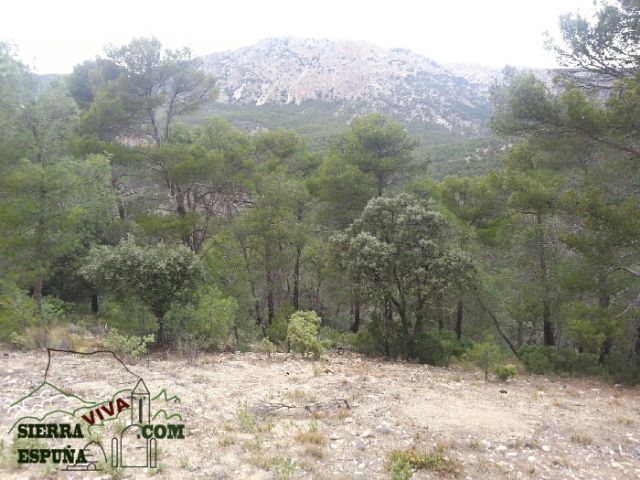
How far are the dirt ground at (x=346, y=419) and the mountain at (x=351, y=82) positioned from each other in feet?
166

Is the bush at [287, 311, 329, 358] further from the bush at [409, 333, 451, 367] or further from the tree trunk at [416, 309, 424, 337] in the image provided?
the tree trunk at [416, 309, 424, 337]

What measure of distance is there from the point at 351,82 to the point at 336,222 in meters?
83.6

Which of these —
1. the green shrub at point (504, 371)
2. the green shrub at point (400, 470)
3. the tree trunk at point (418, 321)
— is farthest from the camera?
the tree trunk at point (418, 321)

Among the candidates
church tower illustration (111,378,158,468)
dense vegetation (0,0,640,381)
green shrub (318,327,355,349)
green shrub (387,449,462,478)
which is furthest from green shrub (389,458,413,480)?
green shrub (318,327,355,349)

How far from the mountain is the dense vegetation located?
43294mm

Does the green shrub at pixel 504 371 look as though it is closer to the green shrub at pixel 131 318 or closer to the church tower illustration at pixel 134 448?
the church tower illustration at pixel 134 448

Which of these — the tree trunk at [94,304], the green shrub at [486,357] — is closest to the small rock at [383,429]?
the green shrub at [486,357]

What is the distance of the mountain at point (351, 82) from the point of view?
70312mm

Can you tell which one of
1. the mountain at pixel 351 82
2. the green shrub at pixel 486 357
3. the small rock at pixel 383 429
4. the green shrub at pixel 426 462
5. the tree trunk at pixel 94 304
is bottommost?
the tree trunk at pixel 94 304

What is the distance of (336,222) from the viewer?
655 inches

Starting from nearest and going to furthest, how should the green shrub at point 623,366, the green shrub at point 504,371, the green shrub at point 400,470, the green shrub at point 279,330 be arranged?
the green shrub at point 400,470 → the green shrub at point 504,371 → the green shrub at point 623,366 → the green shrub at point 279,330

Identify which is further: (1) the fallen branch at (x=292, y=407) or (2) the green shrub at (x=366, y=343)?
(2) the green shrub at (x=366, y=343)

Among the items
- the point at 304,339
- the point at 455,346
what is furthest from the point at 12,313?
the point at 455,346

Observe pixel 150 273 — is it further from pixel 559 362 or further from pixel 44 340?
pixel 559 362
